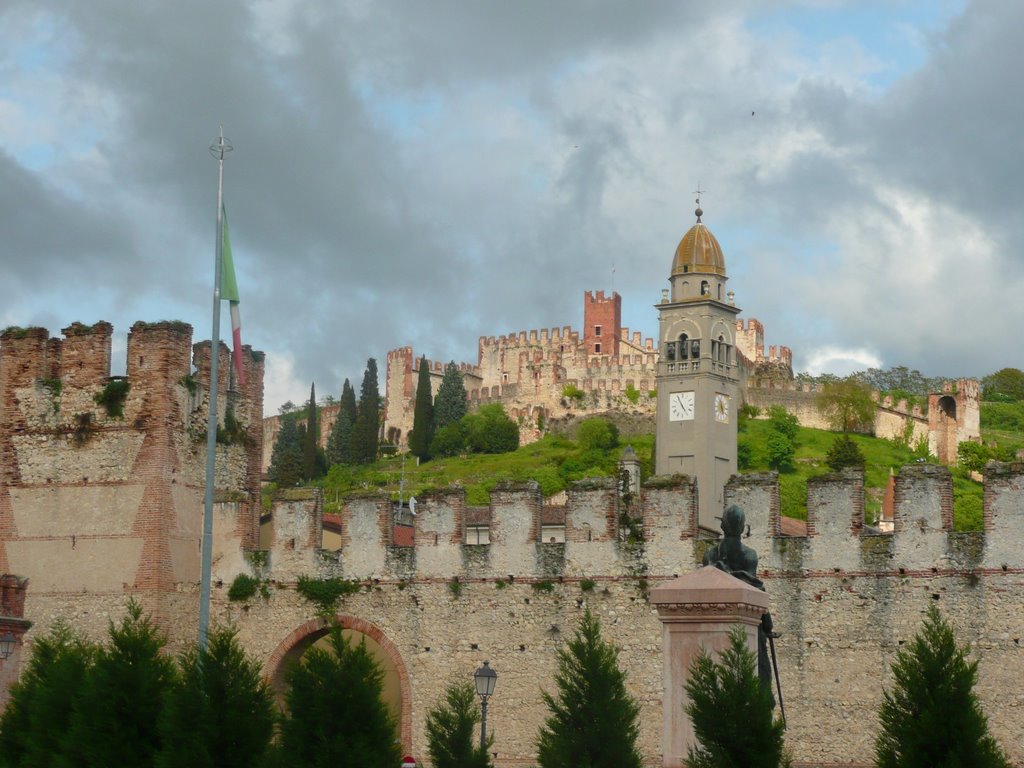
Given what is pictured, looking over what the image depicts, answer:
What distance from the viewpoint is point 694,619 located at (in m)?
18.0

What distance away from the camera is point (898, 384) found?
6068 inches

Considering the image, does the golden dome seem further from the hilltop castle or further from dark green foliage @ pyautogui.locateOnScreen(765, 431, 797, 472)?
the hilltop castle

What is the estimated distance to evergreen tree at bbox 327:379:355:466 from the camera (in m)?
130

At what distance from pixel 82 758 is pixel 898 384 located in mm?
136033

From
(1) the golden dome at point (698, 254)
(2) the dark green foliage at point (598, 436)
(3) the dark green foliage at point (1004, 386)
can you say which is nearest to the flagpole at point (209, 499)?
(1) the golden dome at point (698, 254)

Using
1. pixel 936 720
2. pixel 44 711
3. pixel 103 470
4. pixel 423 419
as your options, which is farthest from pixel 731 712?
pixel 423 419

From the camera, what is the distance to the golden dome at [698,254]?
283 feet

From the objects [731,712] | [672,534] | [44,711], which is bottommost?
[44,711]

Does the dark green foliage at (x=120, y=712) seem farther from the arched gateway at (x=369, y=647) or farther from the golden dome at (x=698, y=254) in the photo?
the golden dome at (x=698, y=254)

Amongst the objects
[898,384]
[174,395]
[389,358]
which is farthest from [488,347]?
[174,395]

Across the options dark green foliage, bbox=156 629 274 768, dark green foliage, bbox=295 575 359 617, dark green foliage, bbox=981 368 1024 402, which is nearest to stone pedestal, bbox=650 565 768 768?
dark green foliage, bbox=156 629 274 768

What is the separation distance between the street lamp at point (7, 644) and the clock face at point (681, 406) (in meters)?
66.3

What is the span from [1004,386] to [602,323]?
42987 mm

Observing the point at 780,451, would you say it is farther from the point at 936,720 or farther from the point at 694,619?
the point at 694,619
